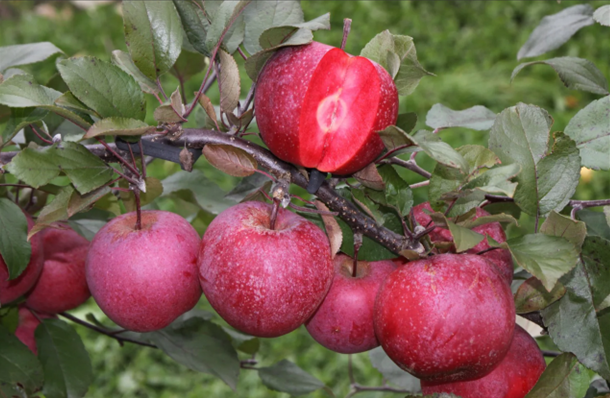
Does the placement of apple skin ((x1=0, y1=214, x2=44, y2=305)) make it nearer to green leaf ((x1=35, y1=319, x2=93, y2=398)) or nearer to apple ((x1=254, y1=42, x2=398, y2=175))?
green leaf ((x1=35, y1=319, x2=93, y2=398))

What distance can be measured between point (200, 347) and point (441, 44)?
97.4 inches

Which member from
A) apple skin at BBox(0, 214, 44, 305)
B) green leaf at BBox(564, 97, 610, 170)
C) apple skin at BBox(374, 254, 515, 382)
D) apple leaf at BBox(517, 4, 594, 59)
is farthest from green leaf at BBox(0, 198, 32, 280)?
apple leaf at BBox(517, 4, 594, 59)

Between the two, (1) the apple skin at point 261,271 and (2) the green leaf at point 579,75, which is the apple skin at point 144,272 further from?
(2) the green leaf at point 579,75

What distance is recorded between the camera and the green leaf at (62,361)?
977mm

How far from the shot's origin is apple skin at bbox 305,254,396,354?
812 mm

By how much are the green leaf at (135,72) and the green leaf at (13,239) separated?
9.1 inches

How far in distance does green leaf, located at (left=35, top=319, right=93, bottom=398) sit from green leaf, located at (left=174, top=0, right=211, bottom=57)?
20.6 inches

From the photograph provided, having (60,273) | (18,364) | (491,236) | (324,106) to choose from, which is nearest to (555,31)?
(491,236)

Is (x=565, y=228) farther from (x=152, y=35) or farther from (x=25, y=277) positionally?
(x=25, y=277)

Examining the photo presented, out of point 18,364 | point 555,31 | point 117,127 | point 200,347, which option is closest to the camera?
point 117,127

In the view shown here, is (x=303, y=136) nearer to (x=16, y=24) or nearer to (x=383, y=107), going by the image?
(x=383, y=107)

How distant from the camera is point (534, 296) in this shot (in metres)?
0.77

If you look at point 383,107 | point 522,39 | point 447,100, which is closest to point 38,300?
point 383,107

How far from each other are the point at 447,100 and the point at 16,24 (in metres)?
2.32
